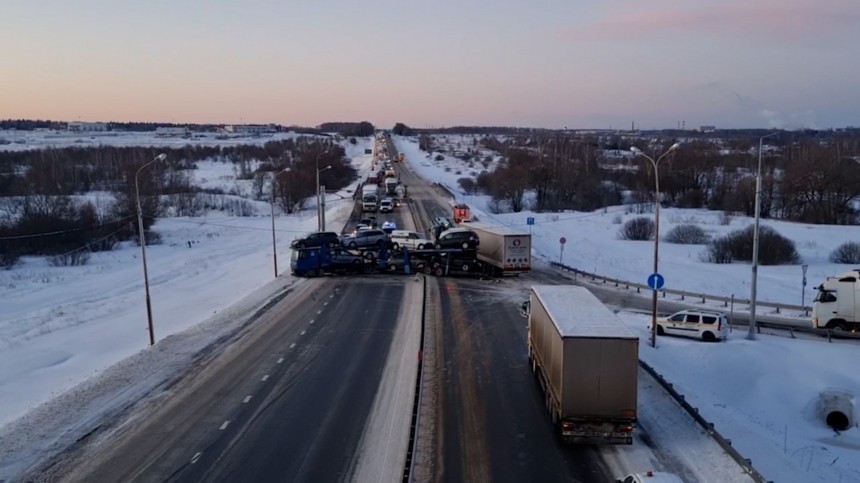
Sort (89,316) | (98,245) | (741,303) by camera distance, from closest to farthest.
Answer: (741,303) → (89,316) → (98,245)

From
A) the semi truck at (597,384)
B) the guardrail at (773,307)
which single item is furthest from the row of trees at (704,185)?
the semi truck at (597,384)

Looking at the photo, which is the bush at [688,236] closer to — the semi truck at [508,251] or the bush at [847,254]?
the bush at [847,254]

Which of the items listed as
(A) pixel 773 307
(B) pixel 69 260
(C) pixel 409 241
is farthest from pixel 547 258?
(B) pixel 69 260

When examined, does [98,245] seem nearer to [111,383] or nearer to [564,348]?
[111,383]

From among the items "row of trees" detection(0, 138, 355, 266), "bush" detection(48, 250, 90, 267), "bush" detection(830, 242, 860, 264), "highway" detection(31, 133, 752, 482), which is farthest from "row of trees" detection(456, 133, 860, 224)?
"highway" detection(31, 133, 752, 482)

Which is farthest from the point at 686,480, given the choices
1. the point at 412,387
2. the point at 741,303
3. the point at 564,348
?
the point at 741,303
